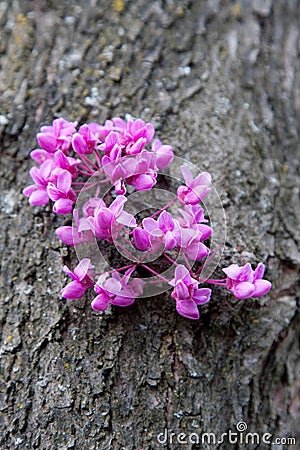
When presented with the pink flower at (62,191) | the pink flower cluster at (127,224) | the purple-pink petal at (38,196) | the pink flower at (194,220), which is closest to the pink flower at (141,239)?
the pink flower cluster at (127,224)

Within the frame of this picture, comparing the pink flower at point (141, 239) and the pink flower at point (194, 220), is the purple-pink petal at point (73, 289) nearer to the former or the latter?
the pink flower at point (141, 239)

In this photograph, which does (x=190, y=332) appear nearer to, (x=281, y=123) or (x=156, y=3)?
(x=281, y=123)

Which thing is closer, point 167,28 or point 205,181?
point 205,181

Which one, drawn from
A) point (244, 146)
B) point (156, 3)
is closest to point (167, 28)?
point (156, 3)

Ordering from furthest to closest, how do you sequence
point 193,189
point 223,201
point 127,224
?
point 223,201 < point 193,189 < point 127,224

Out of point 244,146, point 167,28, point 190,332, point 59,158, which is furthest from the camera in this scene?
point 167,28

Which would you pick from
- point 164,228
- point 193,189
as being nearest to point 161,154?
point 193,189

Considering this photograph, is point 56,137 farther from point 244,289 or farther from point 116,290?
Answer: point 244,289
